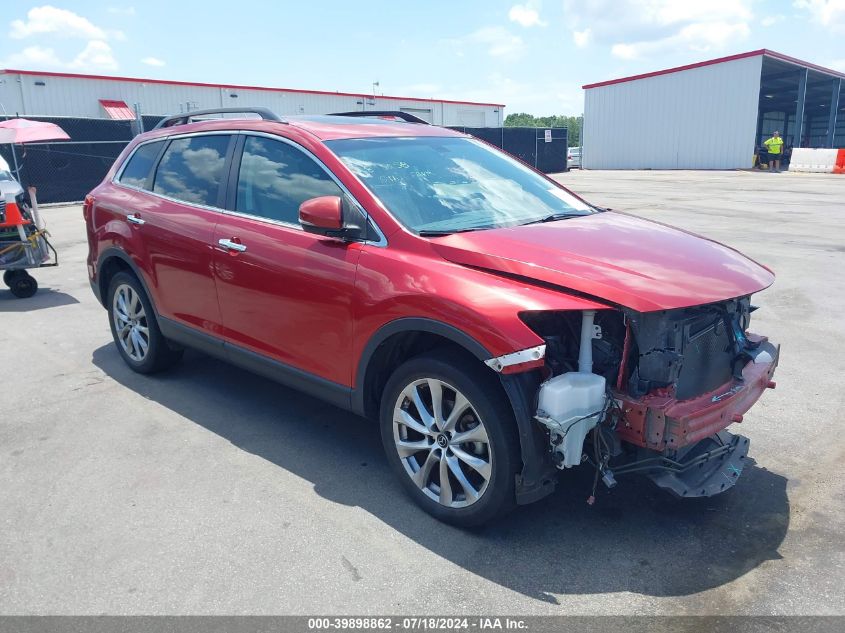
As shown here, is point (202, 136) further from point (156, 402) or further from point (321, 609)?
point (321, 609)

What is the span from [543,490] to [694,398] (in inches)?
31.9

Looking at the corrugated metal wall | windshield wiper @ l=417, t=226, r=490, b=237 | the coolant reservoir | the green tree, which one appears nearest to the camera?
the coolant reservoir

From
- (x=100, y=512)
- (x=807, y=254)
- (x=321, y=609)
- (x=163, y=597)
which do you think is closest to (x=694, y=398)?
(x=321, y=609)

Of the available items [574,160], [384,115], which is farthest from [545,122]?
[384,115]

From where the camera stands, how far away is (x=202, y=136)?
4801 millimetres

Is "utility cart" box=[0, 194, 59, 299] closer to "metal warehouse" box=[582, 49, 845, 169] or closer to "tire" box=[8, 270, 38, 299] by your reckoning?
"tire" box=[8, 270, 38, 299]

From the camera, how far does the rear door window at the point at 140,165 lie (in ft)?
17.4

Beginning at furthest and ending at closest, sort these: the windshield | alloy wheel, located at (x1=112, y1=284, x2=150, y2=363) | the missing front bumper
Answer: alloy wheel, located at (x1=112, y1=284, x2=150, y2=363) → the windshield → the missing front bumper

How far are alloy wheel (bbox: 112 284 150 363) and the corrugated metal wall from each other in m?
37.4

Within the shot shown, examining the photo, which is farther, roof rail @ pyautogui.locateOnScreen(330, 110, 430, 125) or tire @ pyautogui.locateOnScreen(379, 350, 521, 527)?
roof rail @ pyautogui.locateOnScreen(330, 110, 430, 125)

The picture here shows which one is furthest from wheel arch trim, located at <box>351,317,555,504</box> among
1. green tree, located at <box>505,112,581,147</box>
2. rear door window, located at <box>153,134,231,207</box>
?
green tree, located at <box>505,112,581,147</box>

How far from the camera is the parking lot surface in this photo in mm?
2811

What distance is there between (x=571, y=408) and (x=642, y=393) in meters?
0.38

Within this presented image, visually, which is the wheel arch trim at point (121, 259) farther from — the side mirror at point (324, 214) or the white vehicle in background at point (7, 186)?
the white vehicle in background at point (7, 186)
